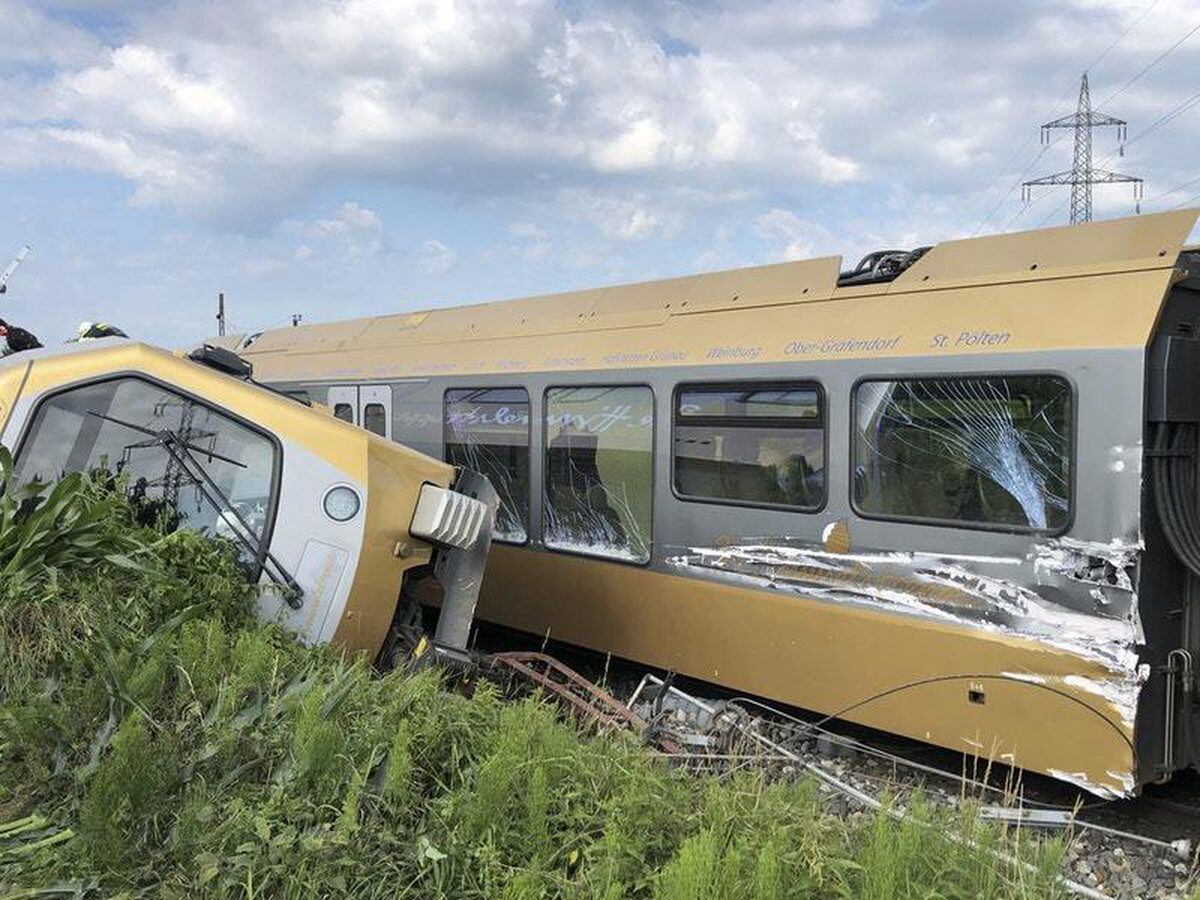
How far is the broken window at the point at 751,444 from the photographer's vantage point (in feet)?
20.9

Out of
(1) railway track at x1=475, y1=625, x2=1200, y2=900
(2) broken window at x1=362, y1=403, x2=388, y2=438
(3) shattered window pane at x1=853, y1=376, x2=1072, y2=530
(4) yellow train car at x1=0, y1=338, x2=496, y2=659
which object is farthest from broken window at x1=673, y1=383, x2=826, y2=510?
(2) broken window at x1=362, y1=403, x2=388, y2=438

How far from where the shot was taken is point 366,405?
10234 millimetres

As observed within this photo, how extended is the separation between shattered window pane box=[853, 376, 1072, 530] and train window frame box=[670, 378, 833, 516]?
21 cm

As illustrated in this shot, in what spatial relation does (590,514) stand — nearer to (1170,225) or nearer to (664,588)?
(664,588)

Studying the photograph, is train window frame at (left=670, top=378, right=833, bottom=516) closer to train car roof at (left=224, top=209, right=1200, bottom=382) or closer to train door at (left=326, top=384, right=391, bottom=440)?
train car roof at (left=224, top=209, right=1200, bottom=382)

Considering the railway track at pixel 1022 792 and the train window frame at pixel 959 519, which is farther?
the train window frame at pixel 959 519

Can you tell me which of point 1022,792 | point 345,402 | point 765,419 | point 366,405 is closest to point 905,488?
point 765,419

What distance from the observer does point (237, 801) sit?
9.33 ft

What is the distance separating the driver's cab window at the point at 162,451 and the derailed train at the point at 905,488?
3110 millimetres

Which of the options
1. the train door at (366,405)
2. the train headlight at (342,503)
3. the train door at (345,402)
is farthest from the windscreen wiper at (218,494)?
the train door at (345,402)

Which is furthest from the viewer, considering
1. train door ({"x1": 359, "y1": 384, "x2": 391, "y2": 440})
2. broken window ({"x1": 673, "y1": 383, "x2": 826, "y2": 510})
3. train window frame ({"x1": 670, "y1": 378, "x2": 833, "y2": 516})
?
train door ({"x1": 359, "y1": 384, "x2": 391, "y2": 440})

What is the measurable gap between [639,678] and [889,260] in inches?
144

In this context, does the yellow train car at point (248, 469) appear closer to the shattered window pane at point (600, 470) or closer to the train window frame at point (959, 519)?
the train window frame at point (959, 519)

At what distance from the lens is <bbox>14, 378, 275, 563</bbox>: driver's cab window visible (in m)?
4.85
